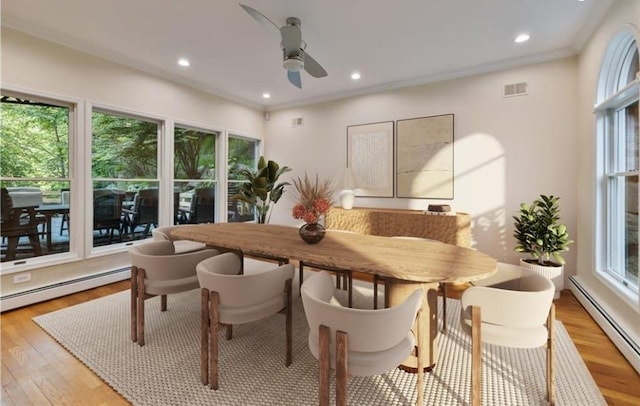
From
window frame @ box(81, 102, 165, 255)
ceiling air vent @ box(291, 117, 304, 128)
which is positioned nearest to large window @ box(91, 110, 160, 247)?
window frame @ box(81, 102, 165, 255)

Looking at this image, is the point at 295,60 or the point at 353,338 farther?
the point at 295,60

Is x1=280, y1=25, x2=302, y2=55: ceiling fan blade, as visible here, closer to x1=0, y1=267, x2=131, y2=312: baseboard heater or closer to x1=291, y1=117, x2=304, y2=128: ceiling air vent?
x1=291, y1=117, x2=304, y2=128: ceiling air vent

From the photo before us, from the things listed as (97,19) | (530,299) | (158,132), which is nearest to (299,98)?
(158,132)

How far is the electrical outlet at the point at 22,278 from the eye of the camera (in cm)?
301

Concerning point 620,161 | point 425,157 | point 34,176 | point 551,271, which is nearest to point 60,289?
point 34,176

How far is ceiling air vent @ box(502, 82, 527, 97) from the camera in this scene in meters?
3.71

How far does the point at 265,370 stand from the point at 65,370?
1.33m

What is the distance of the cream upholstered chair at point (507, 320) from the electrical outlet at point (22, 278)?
13.5ft

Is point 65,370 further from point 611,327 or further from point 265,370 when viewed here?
point 611,327

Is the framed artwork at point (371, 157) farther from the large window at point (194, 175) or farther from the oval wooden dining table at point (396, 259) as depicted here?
the large window at point (194, 175)

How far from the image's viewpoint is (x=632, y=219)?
2547 millimetres

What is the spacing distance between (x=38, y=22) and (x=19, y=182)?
5.27 ft

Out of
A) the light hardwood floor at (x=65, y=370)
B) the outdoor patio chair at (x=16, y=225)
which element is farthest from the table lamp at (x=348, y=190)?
the outdoor patio chair at (x=16, y=225)

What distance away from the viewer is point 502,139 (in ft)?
12.7
